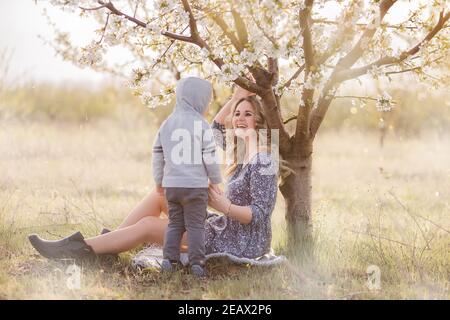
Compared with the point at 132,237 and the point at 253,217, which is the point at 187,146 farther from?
the point at 132,237

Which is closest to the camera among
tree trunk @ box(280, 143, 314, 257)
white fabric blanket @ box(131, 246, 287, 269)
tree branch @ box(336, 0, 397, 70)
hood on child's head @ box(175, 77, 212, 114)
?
hood on child's head @ box(175, 77, 212, 114)

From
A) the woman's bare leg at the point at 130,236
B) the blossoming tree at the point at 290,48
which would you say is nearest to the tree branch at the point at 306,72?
the blossoming tree at the point at 290,48

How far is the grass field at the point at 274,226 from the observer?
4984mm

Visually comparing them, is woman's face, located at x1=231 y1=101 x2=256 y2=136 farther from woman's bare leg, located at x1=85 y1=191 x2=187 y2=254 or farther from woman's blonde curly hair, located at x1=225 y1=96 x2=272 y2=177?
woman's bare leg, located at x1=85 y1=191 x2=187 y2=254

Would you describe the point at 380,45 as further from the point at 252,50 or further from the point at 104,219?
the point at 104,219

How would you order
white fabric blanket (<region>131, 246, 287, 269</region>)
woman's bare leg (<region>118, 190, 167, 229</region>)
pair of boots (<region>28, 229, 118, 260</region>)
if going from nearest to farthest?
white fabric blanket (<region>131, 246, 287, 269</region>)
pair of boots (<region>28, 229, 118, 260</region>)
woman's bare leg (<region>118, 190, 167, 229</region>)

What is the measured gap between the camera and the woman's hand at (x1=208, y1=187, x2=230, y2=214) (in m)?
5.23

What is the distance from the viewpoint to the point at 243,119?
561cm

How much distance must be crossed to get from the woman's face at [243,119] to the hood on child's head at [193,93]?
44 centimetres

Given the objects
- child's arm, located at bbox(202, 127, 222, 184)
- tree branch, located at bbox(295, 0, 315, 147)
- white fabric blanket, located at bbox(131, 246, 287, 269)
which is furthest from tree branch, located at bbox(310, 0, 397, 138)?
white fabric blanket, located at bbox(131, 246, 287, 269)

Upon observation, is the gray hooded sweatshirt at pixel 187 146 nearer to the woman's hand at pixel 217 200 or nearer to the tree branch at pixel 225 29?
the woman's hand at pixel 217 200

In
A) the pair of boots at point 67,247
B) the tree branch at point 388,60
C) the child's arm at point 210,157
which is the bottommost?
the pair of boots at point 67,247

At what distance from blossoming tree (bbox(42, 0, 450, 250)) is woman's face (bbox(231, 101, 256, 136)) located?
17 centimetres

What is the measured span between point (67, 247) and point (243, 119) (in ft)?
5.81
